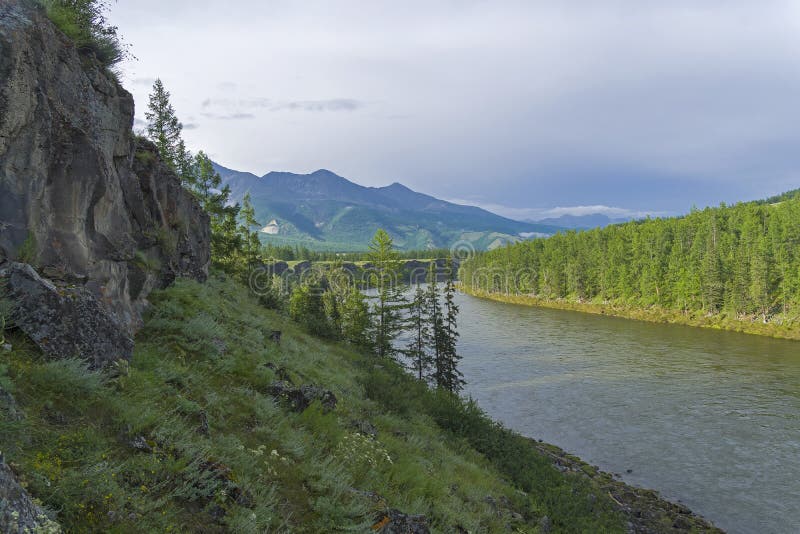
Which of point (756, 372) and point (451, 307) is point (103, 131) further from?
point (756, 372)

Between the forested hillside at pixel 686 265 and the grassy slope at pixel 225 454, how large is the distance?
230ft

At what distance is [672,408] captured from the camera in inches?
1202

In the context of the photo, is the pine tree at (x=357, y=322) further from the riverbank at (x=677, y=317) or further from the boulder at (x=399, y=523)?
the riverbank at (x=677, y=317)

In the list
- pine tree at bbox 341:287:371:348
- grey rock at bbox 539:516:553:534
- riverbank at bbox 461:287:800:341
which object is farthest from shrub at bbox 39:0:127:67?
riverbank at bbox 461:287:800:341

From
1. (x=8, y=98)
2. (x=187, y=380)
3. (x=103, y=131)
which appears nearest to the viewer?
(x=8, y=98)

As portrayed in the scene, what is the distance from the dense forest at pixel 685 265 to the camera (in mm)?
66688

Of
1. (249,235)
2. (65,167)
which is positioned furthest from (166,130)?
(65,167)

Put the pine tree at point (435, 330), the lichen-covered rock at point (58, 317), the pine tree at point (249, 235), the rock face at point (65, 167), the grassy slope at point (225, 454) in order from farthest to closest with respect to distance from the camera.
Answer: the pine tree at point (249, 235) < the pine tree at point (435, 330) < the rock face at point (65, 167) < the lichen-covered rock at point (58, 317) < the grassy slope at point (225, 454)

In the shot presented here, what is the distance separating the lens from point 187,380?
28.0 feet

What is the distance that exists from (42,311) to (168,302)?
579 cm

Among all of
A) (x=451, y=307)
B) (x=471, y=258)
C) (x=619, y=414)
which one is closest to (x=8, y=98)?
(x=451, y=307)

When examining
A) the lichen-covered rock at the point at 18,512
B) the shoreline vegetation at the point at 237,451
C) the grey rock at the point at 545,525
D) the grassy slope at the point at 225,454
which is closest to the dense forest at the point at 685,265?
the shoreline vegetation at the point at 237,451

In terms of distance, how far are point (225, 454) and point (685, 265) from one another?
93.7 meters

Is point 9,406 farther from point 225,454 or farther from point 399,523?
point 399,523
